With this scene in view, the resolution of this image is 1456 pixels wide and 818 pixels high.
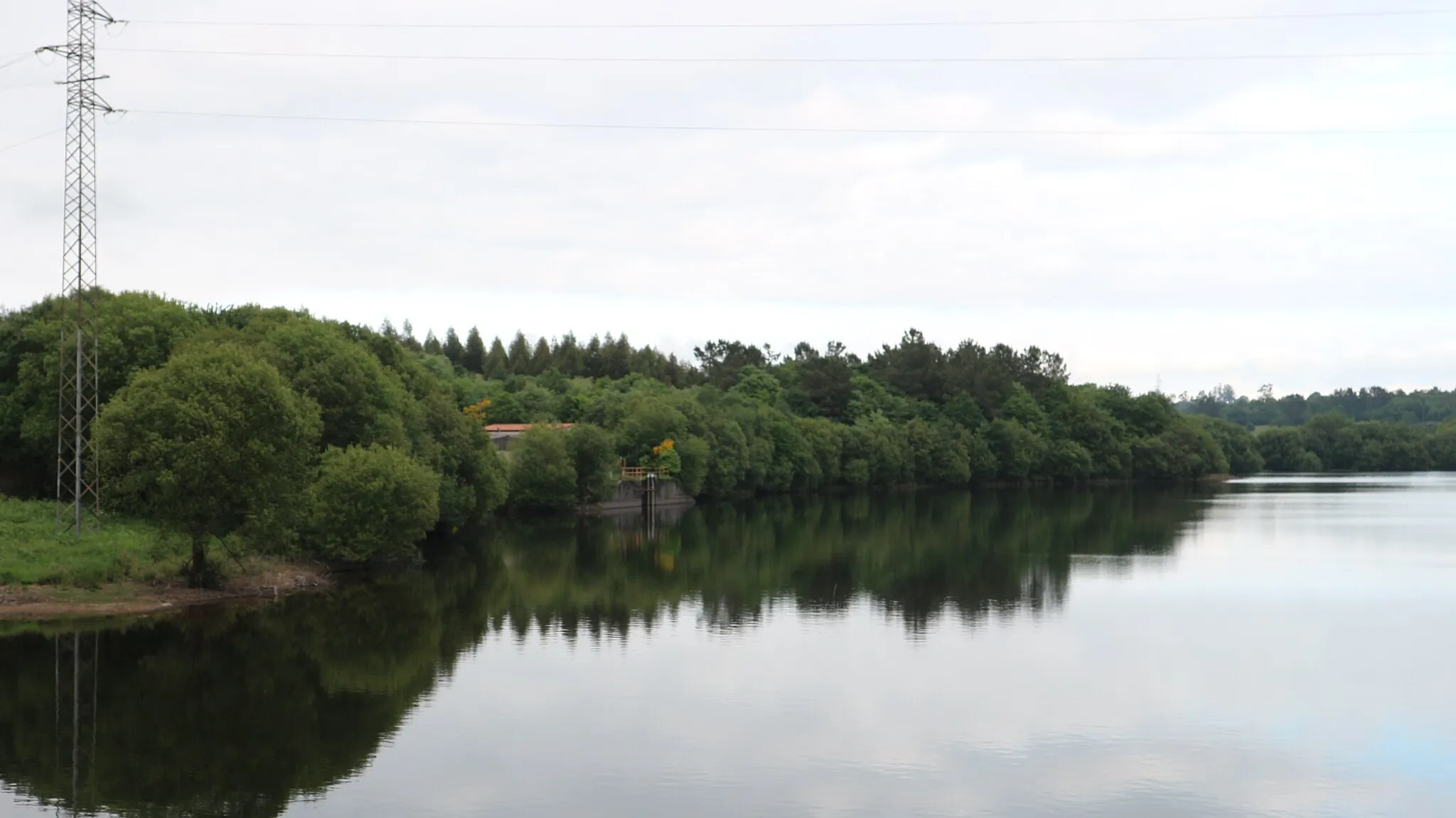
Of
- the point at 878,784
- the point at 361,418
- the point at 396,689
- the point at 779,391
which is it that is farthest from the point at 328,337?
the point at 779,391

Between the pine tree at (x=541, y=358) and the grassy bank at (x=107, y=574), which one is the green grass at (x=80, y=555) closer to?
the grassy bank at (x=107, y=574)

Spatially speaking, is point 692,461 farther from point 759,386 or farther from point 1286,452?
point 1286,452

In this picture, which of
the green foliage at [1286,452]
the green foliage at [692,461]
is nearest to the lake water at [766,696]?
the green foliage at [692,461]

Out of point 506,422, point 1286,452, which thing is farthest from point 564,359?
point 1286,452

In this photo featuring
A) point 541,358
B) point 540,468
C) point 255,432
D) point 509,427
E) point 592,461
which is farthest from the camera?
point 541,358

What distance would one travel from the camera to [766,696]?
94.5 feet

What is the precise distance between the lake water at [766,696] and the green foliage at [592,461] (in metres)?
30.7

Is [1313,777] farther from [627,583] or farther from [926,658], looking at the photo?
[627,583]

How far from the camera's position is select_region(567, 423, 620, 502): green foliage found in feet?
278

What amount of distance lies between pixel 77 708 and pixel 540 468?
179ft

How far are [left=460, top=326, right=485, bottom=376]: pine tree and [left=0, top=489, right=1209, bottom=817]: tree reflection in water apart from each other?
9250 cm

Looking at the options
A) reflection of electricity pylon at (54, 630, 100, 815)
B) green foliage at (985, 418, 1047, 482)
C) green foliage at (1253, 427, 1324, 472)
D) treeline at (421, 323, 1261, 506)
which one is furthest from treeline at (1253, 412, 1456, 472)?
reflection of electricity pylon at (54, 630, 100, 815)

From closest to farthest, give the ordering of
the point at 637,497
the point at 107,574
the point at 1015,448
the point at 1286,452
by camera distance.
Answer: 1. the point at 107,574
2. the point at 637,497
3. the point at 1015,448
4. the point at 1286,452

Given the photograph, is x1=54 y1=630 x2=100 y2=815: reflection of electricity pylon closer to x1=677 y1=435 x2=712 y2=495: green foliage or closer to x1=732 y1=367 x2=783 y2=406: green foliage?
x1=677 y1=435 x2=712 y2=495: green foliage
